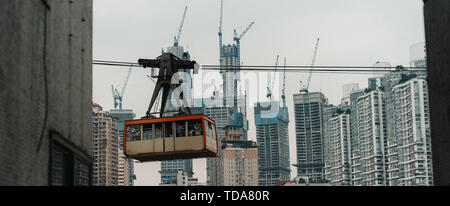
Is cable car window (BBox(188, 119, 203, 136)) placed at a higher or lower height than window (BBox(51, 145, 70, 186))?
higher

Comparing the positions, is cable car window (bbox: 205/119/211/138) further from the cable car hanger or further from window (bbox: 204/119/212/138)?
the cable car hanger

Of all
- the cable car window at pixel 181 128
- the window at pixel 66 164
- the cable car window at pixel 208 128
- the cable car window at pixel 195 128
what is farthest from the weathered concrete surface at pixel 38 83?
the cable car window at pixel 208 128

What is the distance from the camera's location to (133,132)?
1587 inches

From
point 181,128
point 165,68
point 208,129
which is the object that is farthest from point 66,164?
point 165,68

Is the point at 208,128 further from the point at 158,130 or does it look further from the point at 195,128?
the point at 158,130

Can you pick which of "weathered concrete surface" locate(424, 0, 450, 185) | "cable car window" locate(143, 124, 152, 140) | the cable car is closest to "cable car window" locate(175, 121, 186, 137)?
the cable car

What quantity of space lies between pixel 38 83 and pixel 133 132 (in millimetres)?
23890

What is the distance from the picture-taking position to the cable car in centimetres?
3866

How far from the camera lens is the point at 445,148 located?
1958cm

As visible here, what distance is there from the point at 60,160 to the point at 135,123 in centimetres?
2087

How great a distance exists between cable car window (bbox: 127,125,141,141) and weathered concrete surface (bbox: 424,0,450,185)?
22.5 m

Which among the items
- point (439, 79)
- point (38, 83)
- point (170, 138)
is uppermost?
point (170, 138)
